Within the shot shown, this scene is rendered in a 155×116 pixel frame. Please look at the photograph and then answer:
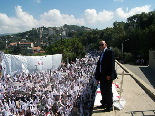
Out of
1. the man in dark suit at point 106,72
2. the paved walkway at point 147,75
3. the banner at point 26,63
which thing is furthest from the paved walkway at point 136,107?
the banner at point 26,63

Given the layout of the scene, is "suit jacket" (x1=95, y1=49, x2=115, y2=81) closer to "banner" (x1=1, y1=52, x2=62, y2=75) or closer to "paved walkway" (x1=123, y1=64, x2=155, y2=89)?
"banner" (x1=1, y1=52, x2=62, y2=75)

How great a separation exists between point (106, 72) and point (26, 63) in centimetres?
938

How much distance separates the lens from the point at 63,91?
18.8ft

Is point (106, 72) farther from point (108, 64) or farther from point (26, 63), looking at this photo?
point (26, 63)

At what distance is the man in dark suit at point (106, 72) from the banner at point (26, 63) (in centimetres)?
711

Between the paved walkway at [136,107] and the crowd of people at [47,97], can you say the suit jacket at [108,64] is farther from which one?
the crowd of people at [47,97]

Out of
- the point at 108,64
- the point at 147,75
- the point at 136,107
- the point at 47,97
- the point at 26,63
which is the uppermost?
the point at 108,64

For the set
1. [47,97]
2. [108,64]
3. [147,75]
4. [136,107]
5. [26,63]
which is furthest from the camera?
[147,75]

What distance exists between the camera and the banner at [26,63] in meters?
9.88

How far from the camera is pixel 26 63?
1133 cm

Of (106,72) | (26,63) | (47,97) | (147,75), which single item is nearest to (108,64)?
(106,72)

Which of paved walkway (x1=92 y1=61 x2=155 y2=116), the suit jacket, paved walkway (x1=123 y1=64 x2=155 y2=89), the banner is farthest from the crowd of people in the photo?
paved walkway (x1=123 y1=64 x2=155 y2=89)

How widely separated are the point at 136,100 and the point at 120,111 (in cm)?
83

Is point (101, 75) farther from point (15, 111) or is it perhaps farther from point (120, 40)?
point (120, 40)
